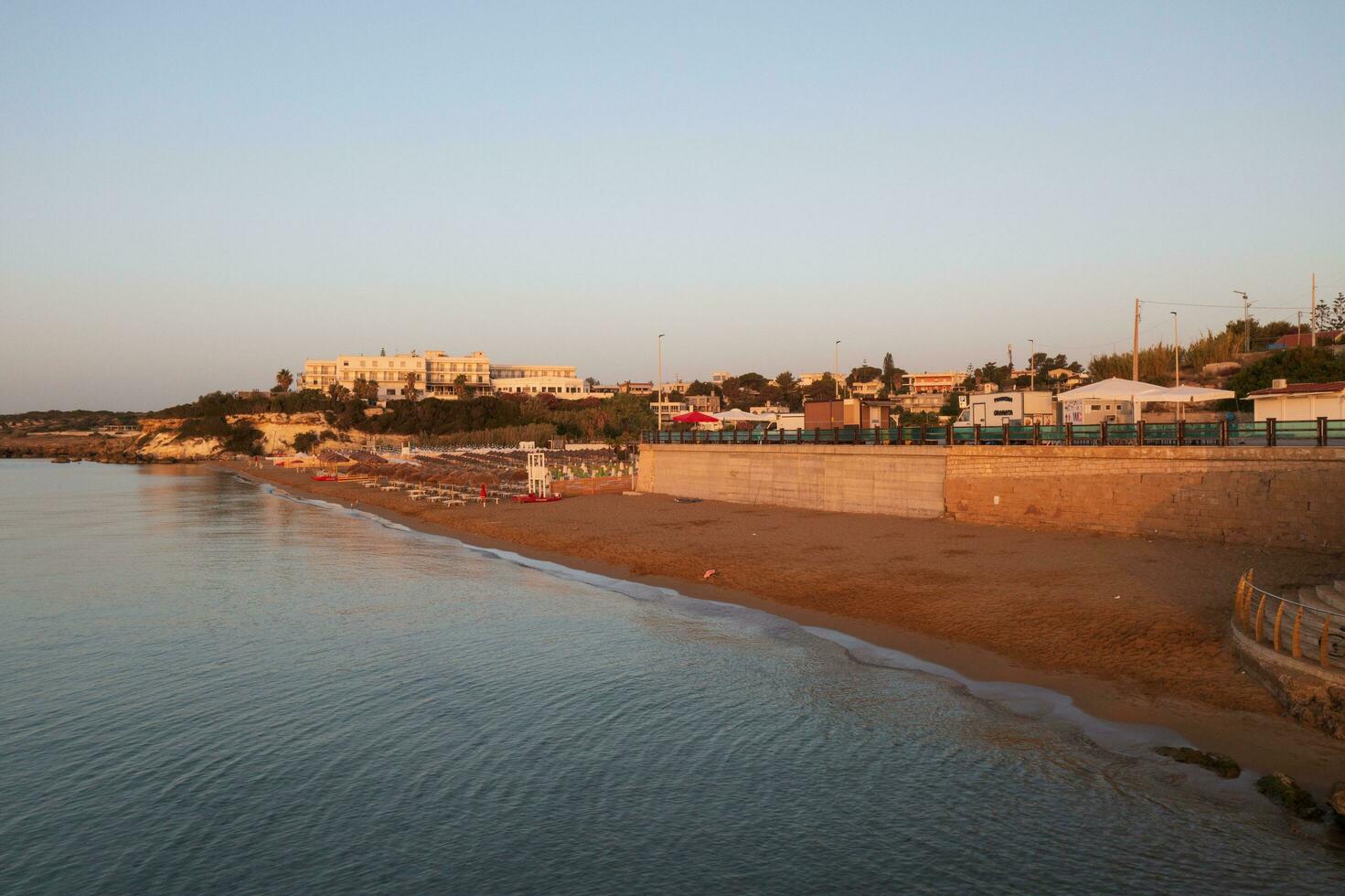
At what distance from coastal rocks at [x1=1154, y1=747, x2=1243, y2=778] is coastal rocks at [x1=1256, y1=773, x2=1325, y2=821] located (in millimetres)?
400

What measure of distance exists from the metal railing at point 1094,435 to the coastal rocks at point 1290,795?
14982 mm

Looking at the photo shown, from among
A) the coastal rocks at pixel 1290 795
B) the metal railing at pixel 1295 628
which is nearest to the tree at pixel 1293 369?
the metal railing at pixel 1295 628

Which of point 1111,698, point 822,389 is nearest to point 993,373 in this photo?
point 822,389

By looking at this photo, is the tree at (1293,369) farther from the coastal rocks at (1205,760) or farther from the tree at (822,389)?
the tree at (822,389)

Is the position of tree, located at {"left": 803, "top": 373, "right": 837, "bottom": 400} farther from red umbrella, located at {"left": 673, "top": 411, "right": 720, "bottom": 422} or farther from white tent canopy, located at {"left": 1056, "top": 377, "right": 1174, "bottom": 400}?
white tent canopy, located at {"left": 1056, "top": 377, "right": 1174, "bottom": 400}

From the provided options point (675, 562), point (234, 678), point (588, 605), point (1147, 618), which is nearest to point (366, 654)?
point (234, 678)

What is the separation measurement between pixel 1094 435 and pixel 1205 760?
57.6 feet

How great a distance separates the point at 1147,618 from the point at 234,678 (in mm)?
18233

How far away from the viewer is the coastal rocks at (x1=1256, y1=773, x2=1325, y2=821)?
10.6 metres

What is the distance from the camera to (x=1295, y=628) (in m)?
13.2

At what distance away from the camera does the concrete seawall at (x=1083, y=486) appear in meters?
22.1

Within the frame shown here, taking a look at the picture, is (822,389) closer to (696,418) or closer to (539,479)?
(696,418)

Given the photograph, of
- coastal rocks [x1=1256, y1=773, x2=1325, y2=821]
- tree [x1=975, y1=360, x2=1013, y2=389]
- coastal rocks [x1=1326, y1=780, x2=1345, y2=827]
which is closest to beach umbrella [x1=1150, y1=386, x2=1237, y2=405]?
coastal rocks [x1=1256, y1=773, x2=1325, y2=821]

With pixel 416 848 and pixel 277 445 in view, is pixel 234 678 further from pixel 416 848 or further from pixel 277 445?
pixel 277 445
